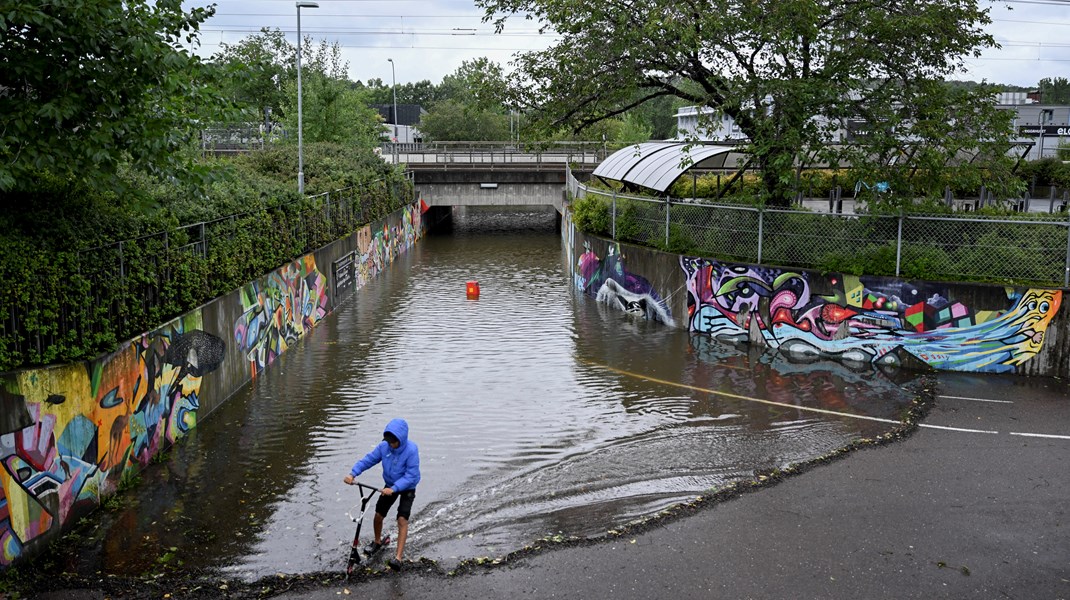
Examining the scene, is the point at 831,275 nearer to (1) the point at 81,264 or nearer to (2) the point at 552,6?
(2) the point at 552,6

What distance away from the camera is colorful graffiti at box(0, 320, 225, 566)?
885cm

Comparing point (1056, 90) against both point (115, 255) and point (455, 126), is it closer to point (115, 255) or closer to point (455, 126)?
point (455, 126)

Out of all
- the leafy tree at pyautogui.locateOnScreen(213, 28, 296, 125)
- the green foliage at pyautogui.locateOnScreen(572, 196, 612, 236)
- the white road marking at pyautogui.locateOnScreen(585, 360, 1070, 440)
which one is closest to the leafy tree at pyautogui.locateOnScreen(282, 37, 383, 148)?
the leafy tree at pyautogui.locateOnScreen(213, 28, 296, 125)

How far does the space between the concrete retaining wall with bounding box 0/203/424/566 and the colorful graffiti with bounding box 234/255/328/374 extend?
40mm

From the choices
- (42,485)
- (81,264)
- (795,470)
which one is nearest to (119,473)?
(42,485)

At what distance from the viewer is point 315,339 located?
20156 mm

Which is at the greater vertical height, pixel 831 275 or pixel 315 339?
pixel 831 275

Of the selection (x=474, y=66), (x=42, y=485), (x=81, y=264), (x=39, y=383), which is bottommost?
(x=42, y=485)

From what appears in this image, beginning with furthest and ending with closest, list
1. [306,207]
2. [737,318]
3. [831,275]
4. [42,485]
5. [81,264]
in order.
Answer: [306,207] → [737,318] → [831,275] → [81,264] → [42,485]

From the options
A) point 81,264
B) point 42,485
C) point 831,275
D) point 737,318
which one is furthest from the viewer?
point 737,318

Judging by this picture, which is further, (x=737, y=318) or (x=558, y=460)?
(x=737, y=318)

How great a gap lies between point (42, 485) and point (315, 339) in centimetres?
1097

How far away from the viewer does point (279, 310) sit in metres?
18.7

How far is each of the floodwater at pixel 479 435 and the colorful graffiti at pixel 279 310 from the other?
360 millimetres
